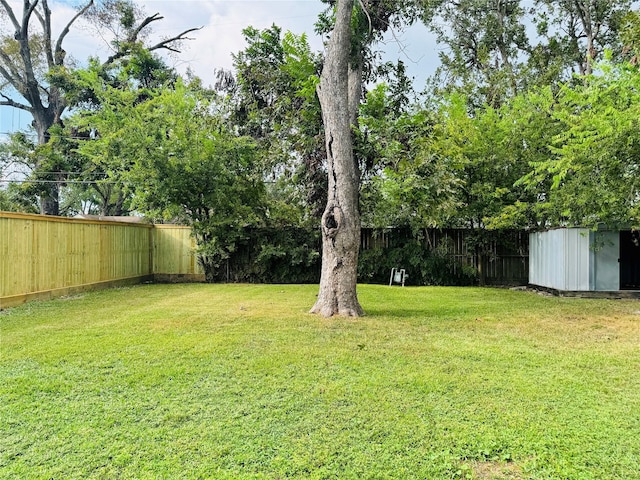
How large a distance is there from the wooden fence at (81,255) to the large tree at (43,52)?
29.4 feet

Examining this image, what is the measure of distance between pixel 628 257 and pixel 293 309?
955 cm

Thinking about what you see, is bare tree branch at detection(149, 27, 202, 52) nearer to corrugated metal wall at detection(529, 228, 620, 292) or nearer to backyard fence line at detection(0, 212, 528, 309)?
backyard fence line at detection(0, 212, 528, 309)

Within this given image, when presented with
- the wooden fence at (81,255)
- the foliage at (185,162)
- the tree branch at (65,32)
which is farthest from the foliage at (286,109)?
the tree branch at (65,32)

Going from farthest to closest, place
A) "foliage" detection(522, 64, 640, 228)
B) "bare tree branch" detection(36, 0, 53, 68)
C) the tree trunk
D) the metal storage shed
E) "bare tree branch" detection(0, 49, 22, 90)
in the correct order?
"bare tree branch" detection(36, 0, 53, 68), "bare tree branch" detection(0, 49, 22, 90), the metal storage shed, "foliage" detection(522, 64, 640, 228), the tree trunk

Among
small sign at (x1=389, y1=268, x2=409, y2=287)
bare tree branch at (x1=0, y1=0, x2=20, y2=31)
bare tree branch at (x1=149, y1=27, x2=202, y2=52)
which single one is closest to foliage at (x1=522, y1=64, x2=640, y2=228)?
small sign at (x1=389, y1=268, x2=409, y2=287)

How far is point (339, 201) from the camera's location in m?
6.61

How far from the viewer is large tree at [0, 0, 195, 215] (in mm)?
18656

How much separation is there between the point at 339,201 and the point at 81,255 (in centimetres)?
609

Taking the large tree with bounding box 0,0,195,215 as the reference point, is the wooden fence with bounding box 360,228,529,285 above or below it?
below

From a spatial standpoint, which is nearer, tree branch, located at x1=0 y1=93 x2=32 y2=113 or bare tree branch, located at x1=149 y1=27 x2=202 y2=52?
tree branch, located at x1=0 y1=93 x2=32 y2=113

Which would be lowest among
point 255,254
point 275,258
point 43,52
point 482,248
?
point 275,258

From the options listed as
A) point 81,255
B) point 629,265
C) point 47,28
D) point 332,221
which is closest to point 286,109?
point 332,221

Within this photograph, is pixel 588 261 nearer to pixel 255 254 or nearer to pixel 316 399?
pixel 255 254

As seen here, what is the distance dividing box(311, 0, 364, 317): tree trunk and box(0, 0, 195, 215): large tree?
15461 millimetres
